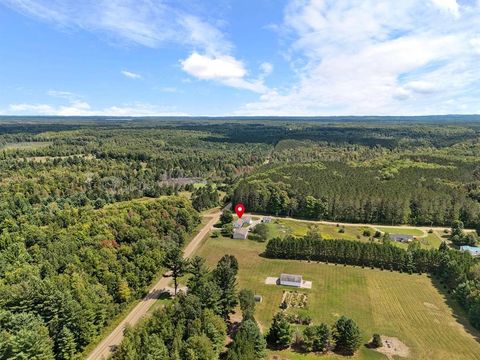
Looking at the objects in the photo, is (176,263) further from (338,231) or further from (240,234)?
(338,231)

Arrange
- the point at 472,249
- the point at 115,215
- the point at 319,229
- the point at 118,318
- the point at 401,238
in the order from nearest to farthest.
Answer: the point at 118,318 < the point at 115,215 < the point at 472,249 < the point at 401,238 < the point at 319,229

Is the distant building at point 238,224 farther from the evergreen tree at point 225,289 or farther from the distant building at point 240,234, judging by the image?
the evergreen tree at point 225,289

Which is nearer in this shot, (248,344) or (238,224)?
(248,344)

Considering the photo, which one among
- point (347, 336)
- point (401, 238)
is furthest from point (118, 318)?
point (401, 238)

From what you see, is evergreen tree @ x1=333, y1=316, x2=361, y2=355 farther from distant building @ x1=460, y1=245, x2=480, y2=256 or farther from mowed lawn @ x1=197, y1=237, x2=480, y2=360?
distant building @ x1=460, y1=245, x2=480, y2=256

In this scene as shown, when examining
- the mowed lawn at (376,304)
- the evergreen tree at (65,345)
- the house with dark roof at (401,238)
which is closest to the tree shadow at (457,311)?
the mowed lawn at (376,304)
